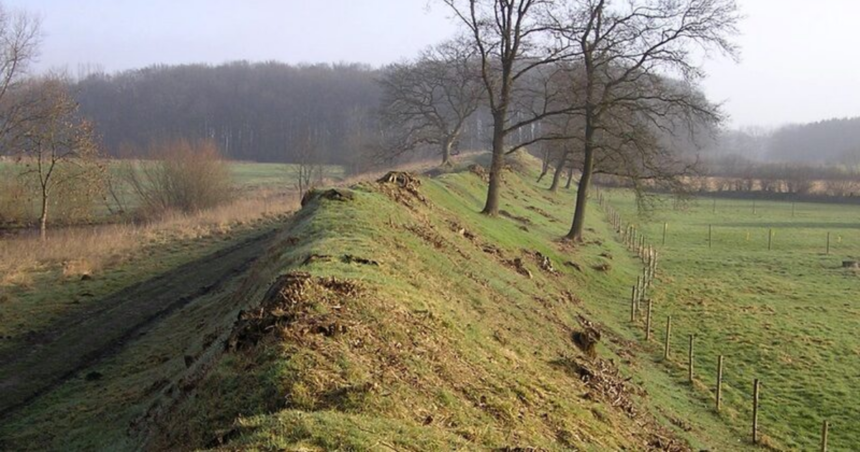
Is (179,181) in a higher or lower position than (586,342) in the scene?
higher

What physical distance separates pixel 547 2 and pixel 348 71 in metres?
130

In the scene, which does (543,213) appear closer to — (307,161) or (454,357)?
(307,161)

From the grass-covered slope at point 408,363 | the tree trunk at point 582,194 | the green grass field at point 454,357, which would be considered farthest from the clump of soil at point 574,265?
the tree trunk at point 582,194

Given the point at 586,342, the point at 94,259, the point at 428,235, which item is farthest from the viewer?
the point at 94,259

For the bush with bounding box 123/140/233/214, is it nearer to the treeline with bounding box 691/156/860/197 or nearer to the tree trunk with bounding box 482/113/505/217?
the tree trunk with bounding box 482/113/505/217

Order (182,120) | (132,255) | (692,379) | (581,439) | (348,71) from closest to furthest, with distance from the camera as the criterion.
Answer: (581,439), (692,379), (132,255), (182,120), (348,71)

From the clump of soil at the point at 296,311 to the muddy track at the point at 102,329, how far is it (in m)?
5.81

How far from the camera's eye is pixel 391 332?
9047 mm

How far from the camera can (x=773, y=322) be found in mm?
21844

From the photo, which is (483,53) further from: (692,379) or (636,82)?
(692,379)

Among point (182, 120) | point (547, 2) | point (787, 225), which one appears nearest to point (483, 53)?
point (547, 2)

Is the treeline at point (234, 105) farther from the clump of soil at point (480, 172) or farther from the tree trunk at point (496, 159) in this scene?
the tree trunk at point (496, 159)

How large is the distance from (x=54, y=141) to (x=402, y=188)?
2134 cm

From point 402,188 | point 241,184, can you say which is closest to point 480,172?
point 402,188
